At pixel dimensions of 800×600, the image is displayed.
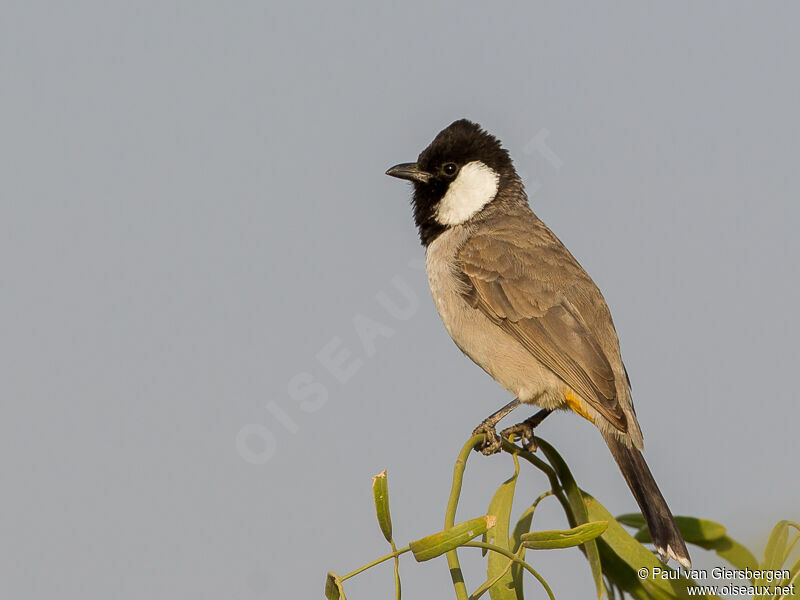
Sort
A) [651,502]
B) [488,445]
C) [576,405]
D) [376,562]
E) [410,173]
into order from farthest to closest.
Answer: [410,173]
[576,405]
[488,445]
[651,502]
[376,562]

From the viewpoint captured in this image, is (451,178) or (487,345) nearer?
(487,345)

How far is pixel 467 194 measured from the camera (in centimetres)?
479

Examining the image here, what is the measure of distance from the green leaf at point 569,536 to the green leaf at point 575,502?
14 cm

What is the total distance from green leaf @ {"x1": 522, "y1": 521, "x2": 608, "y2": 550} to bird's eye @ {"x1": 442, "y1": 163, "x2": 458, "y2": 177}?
3.09 metres

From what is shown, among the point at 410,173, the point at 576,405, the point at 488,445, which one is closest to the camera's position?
the point at 488,445

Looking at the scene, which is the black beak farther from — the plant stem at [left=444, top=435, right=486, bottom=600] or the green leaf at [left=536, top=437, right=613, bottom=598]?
the plant stem at [left=444, top=435, right=486, bottom=600]

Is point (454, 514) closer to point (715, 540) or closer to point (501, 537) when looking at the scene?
point (501, 537)

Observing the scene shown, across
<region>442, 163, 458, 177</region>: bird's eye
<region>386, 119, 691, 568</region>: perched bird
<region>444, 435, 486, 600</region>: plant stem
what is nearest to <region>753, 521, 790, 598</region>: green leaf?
<region>444, 435, 486, 600</region>: plant stem

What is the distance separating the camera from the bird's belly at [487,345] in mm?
3994

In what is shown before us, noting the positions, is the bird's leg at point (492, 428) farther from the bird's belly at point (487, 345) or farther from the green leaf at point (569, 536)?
the green leaf at point (569, 536)

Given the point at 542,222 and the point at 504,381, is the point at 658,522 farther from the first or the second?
the point at 542,222

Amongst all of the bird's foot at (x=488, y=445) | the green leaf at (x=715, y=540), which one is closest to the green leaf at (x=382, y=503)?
the green leaf at (x=715, y=540)

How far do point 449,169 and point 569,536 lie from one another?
3.13 m

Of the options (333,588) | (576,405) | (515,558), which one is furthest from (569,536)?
(576,405)
